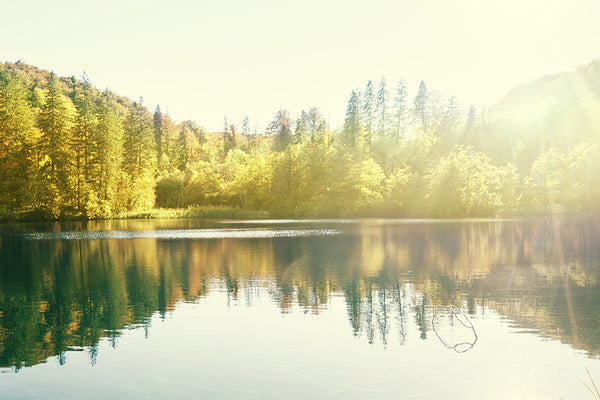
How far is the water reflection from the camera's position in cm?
1491

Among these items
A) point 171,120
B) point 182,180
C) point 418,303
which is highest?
point 171,120

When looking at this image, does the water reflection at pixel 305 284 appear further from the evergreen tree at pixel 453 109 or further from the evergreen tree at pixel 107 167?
the evergreen tree at pixel 453 109

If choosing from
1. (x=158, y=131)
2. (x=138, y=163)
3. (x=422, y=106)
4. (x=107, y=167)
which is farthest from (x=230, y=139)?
(x=107, y=167)

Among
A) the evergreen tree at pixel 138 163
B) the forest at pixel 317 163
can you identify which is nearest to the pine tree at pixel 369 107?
the forest at pixel 317 163

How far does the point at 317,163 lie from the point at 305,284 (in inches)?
3379

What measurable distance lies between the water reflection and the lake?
11cm

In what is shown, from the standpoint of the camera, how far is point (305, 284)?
897 inches

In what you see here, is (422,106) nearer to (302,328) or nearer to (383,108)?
(383,108)

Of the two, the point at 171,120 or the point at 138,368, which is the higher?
the point at 171,120

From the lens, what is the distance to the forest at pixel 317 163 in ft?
268

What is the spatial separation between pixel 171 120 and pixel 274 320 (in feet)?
526

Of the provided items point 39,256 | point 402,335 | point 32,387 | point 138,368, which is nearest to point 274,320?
point 402,335

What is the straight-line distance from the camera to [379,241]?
43.8 meters

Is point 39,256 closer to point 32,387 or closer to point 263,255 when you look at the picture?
point 263,255
